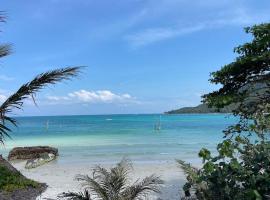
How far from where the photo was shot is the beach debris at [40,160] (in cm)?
1934

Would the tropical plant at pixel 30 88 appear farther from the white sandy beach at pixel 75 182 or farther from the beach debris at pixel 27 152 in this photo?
the beach debris at pixel 27 152

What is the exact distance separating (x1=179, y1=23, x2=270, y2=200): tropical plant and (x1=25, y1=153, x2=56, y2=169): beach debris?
1106cm

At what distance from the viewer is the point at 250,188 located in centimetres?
549

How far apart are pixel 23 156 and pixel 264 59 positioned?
17.9 m

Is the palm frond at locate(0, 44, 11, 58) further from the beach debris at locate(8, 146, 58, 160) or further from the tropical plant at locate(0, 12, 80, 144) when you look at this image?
the beach debris at locate(8, 146, 58, 160)

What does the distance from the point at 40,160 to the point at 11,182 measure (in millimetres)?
9475

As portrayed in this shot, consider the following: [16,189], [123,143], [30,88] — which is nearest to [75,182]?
[16,189]

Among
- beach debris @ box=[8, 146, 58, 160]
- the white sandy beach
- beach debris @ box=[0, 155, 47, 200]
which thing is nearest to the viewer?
beach debris @ box=[0, 155, 47, 200]

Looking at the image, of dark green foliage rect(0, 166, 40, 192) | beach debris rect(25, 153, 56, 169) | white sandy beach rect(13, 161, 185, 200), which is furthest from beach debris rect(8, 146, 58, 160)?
dark green foliage rect(0, 166, 40, 192)

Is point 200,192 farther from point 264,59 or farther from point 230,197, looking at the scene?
point 264,59

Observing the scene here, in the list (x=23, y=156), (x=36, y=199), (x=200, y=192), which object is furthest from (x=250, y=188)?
(x=23, y=156)

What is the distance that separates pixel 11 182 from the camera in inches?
454

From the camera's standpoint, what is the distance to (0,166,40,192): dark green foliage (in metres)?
11.1

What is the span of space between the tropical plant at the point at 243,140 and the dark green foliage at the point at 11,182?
4.16m
